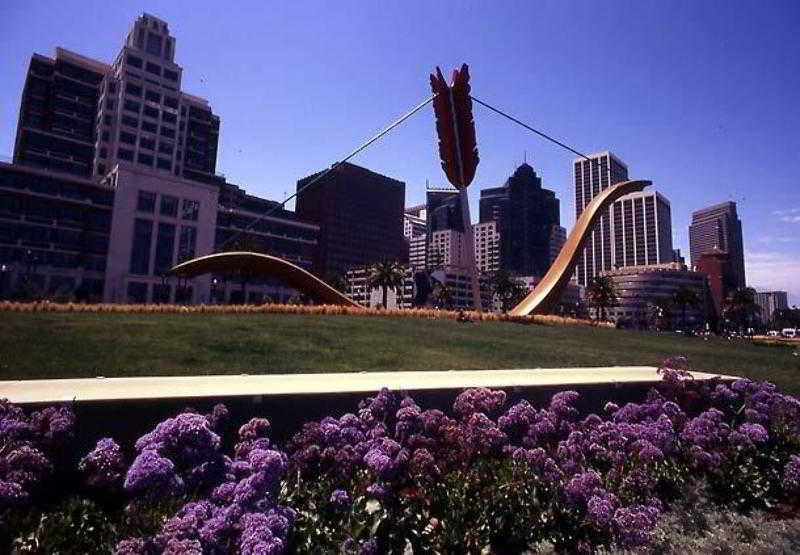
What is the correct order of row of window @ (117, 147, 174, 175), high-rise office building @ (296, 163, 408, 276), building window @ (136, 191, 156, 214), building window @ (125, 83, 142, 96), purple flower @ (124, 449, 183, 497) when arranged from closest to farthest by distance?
purple flower @ (124, 449, 183, 497) → building window @ (136, 191, 156, 214) → row of window @ (117, 147, 174, 175) → building window @ (125, 83, 142, 96) → high-rise office building @ (296, 163, 408, 276)

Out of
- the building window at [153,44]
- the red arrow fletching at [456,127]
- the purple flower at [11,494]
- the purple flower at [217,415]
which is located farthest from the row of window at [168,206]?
the purple flower at [11,494]

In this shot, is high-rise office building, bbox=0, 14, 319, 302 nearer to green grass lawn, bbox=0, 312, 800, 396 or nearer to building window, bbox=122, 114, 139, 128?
building window, bbox=122, 114, 139, 128

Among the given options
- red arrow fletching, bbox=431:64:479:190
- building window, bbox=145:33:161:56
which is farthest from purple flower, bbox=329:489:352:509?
building window, bbox=145:33:161:56

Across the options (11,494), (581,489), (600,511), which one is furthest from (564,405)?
(11,494)

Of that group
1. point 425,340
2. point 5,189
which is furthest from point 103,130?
point 425,340

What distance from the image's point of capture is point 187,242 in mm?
72500

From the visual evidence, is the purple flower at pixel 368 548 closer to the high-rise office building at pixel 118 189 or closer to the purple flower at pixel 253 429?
the purple flower at pixel 253 429

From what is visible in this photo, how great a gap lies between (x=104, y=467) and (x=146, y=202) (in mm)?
73882

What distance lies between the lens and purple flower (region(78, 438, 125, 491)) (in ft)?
13.6

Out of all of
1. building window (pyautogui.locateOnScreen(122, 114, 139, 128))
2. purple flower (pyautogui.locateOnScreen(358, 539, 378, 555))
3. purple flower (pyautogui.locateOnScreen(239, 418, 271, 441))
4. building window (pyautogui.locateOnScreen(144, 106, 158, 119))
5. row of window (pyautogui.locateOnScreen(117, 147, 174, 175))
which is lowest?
purple flower (pyautogui.locateOnScreen(358, 539, 378, 555))

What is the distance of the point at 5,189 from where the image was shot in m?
63.5

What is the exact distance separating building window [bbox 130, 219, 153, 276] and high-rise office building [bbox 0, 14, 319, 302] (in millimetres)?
135

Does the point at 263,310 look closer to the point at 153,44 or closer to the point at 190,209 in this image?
the point at 190,209

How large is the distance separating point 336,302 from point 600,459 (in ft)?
84.1
